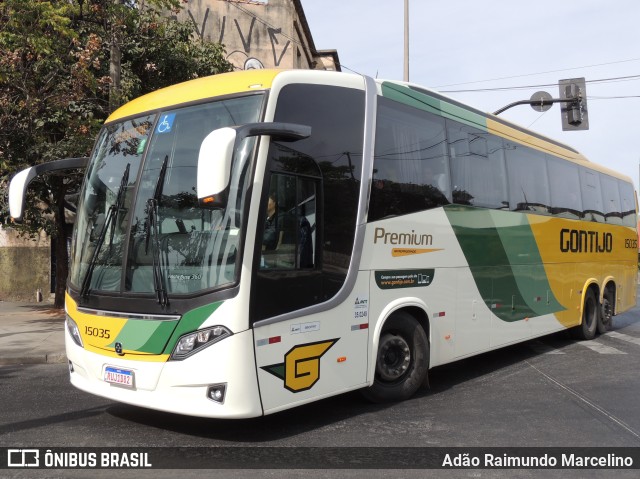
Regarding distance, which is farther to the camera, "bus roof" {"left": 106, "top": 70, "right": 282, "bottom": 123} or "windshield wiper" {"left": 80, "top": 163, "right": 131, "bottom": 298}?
"windshield wiper" {"left": 80, "top": 163, "right": 131, "bottom": 298}

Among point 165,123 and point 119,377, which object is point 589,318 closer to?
point 165,123

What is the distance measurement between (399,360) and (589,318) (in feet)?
21.6

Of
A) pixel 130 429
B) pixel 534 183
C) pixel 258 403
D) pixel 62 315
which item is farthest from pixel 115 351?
pixel 62 315


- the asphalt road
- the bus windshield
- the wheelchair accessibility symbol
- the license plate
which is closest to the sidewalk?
the asphalt road

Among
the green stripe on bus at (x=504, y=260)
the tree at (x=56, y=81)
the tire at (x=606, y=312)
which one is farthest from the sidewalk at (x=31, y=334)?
the tire at (x=606, y=312)

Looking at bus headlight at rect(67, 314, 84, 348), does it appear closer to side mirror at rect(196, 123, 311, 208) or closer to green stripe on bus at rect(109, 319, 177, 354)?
green stripe on bus at rect(109, 319, 177, 354)

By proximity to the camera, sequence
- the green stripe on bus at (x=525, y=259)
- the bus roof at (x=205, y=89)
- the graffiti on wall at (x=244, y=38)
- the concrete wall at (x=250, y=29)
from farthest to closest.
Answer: the graffiti on wall at (x=244, y=38) → the concrete wall at (x=250, y=29) → the green stripe on bus at (x=525, y=259) → the bus roof at (x=205, y=89)

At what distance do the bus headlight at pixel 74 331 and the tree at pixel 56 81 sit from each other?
5650 millimetres

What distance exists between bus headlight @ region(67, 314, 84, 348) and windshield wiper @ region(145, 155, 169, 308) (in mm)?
1205

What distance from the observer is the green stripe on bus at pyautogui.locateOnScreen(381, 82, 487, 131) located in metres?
6.71

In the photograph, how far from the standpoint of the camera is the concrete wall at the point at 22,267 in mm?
17578

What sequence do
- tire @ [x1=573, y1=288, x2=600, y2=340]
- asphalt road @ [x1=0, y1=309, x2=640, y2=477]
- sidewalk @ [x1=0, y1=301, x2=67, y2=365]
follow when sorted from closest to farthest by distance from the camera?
asphalt road @ [x1=0, y1=309, x2=640, y2=477] < sidewalk @ [x1=0, y1=301, x2=67, y2=365] < tire @ [x1=573, y1=288, x2=600, y2=340]

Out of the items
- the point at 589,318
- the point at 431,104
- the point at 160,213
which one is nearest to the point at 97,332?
the point at 160,213

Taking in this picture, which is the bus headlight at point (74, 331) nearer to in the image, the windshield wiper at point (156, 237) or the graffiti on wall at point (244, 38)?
the windshield wiper at point (156, 237)
